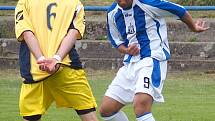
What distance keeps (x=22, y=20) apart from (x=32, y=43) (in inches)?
10.4

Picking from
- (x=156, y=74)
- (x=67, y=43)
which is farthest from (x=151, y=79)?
(x=67, y=43)

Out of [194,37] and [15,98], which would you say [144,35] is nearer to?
[15,98]

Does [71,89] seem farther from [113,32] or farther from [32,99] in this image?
[113,32]

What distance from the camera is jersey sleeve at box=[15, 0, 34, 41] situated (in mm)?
6895

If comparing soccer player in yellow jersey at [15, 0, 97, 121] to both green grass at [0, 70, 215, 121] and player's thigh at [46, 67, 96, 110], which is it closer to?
player's thigh at [46, 67, 96, 110]

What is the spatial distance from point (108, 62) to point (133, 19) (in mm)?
8694

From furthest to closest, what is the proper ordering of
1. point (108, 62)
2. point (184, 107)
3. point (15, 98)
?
point (108, 62) → point (15, 98) → point (184, 107)

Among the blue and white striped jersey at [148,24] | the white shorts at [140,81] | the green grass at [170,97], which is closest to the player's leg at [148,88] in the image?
the white shorts at [140,81]

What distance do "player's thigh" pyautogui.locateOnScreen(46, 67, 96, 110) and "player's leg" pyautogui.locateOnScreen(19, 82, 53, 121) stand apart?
102 millimetres

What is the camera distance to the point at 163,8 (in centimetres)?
784

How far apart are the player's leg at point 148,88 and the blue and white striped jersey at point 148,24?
0.12 metres

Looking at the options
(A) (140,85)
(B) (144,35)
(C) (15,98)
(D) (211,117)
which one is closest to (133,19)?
(B) (144,35)

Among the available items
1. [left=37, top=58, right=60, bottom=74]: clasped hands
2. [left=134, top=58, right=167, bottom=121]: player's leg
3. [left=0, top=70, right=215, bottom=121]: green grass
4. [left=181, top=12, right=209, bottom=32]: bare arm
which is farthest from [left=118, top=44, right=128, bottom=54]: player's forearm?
[left=0, top=70, right=215, bottom=121]: green grass

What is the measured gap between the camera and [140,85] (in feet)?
25.3
